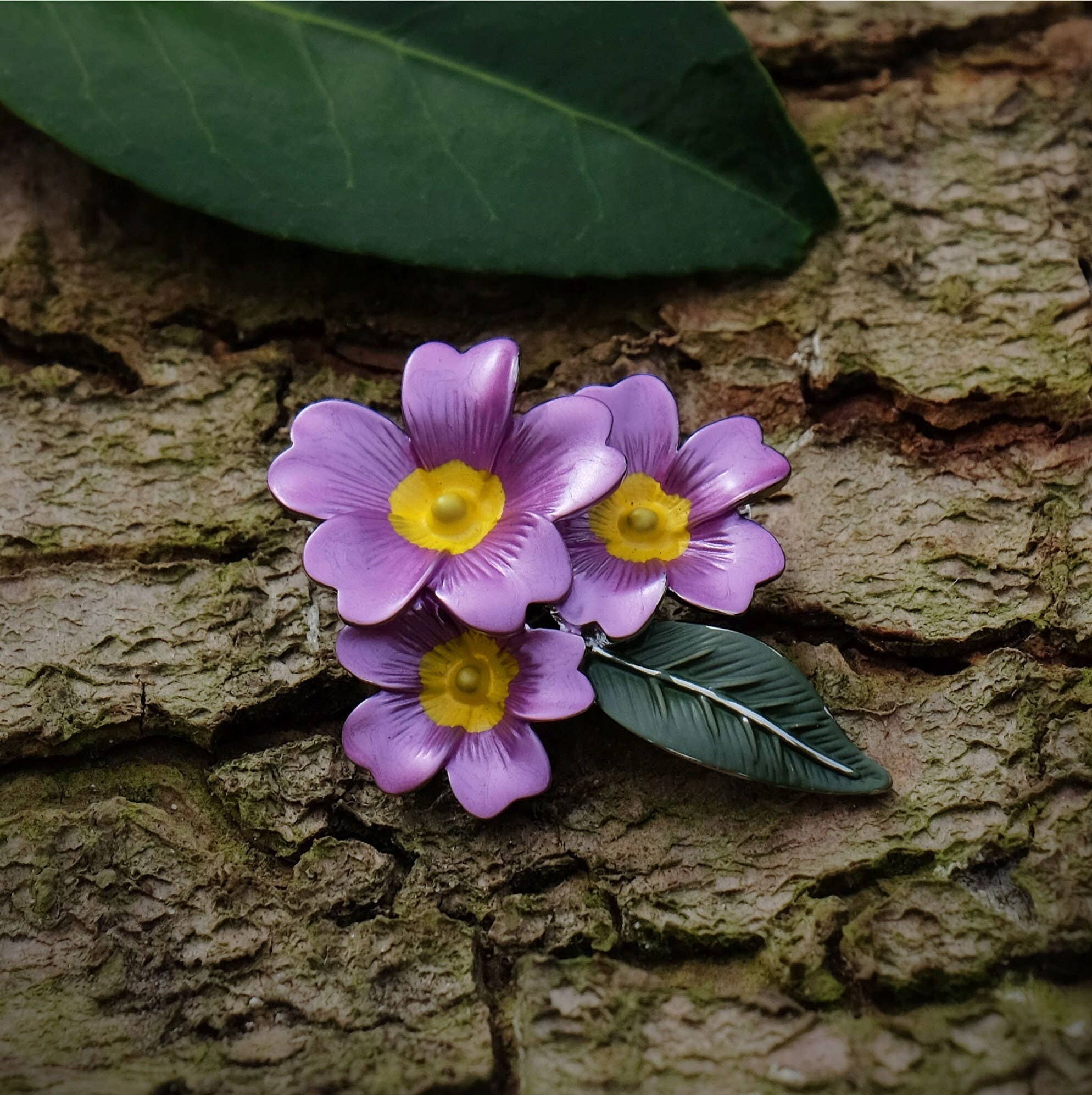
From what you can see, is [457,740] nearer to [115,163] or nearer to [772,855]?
[772,855]

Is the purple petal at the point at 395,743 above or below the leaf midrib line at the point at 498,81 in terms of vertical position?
below

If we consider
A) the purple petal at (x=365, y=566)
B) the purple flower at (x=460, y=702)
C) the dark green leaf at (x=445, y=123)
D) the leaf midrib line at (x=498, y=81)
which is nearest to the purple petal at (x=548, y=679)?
the purple flower at (x=460, y=702)

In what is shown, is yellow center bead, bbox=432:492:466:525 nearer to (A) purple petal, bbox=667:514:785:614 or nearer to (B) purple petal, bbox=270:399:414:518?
(B) purple petal, bbox=270:399:414:518

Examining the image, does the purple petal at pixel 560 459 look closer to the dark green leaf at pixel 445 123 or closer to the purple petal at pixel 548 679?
the purple petal at pixel 548 679

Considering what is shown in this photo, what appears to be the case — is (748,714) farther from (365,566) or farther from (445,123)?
(445,123)

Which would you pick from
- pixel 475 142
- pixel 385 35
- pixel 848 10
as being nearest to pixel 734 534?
pixel 475 142

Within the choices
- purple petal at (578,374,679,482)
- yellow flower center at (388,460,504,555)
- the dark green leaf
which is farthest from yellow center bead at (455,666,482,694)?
the dark green leaf

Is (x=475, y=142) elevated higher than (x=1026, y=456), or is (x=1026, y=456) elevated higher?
(x=475, y=142)
